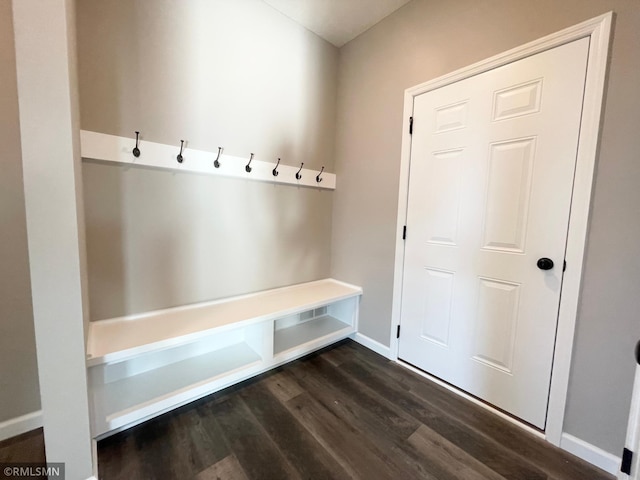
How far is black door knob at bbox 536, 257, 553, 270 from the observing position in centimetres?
132

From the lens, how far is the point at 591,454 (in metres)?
1.23

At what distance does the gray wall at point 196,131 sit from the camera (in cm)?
142

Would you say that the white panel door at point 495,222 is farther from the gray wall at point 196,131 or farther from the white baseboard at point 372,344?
the gray wall at point 196,131

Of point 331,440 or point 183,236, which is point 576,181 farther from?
point 183,236

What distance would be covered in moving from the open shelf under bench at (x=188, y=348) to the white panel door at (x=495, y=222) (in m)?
0.78

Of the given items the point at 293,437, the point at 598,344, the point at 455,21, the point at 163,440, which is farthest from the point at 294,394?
the point at 455,21

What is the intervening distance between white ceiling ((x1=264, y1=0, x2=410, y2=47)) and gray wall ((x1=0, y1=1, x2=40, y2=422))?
162cm

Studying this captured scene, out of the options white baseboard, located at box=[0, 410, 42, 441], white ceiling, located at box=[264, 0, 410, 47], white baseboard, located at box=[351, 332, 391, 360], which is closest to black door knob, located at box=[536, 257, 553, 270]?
white baseboard, located at box=[351, 332, 391, 360]

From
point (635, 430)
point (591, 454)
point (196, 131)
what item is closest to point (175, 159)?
point (196, 131)

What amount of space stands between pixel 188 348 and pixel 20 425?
0.80m

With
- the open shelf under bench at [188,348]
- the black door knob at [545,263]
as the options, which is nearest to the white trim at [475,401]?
the open shelf under bench at [188,348]

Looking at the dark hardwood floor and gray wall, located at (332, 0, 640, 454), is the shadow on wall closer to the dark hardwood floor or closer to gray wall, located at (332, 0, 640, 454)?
gray wall, located at (332, 0, 640, 454)

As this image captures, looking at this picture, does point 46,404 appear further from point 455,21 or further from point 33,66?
point 455,21

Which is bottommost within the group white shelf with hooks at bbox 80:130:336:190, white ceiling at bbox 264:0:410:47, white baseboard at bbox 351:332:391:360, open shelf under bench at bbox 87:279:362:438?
white baseboard at bbox 351:332:391:360
